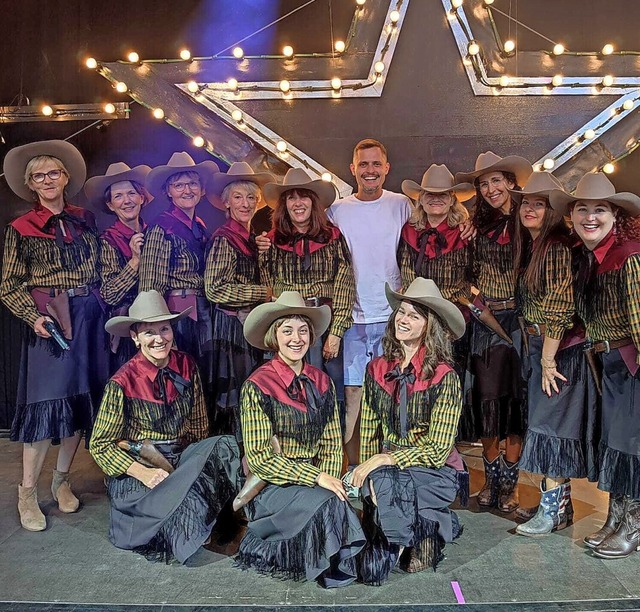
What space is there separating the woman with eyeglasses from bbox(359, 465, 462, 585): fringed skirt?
1.72 metres

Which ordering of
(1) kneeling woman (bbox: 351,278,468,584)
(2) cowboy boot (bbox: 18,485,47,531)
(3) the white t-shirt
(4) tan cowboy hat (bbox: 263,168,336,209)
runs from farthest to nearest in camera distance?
1. (3) the white t-shirt
2. (4) tan cowboy hat (bbox: 263,168,336,209)
3. (2) cowboy boot (bbox: 18,485,47,531)
4. (1) kneeling woman (bbox: 351,278,468,584)

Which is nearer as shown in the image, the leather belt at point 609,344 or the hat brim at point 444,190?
the leather belt at point 609,344

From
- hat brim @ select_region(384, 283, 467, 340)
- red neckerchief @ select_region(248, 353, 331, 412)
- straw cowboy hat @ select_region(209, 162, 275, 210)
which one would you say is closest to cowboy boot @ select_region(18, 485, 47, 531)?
red neckerchief @ select_region(248, 353, 331, 412)

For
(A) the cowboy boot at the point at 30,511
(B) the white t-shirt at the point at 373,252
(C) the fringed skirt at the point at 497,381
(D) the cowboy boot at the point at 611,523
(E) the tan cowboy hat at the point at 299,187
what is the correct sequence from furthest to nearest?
(B) the white t-shirt at the point at 373,252 < (E) the tan cowboy hat at the point at 299,187 < (C) the fringed skirt at the point at 497,381 < (A) the cowboy boot at the point at 30,511 < (D) the cowboy boot at the point at 611,523

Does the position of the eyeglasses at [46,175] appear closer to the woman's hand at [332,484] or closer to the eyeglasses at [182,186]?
the eyeglasses at [182,186]

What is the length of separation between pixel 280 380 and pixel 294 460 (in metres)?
0.36

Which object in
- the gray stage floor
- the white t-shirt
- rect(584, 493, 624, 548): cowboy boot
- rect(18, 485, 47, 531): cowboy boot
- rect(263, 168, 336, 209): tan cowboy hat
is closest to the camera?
the gray stage floor

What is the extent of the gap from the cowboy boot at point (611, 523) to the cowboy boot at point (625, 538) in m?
0.02

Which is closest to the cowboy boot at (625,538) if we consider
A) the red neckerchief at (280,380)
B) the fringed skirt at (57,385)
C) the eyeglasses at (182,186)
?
the red neckerchief at (280,380)

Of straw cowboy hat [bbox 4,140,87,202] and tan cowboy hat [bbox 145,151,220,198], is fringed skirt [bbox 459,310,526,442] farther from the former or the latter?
straw cowboy hat [bbox 4,140,87,202]

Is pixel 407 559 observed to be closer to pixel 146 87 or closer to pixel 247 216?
pixel 247 216

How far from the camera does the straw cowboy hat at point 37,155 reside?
3.87 m

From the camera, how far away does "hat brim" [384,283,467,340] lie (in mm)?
3195

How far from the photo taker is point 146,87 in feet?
16.1
